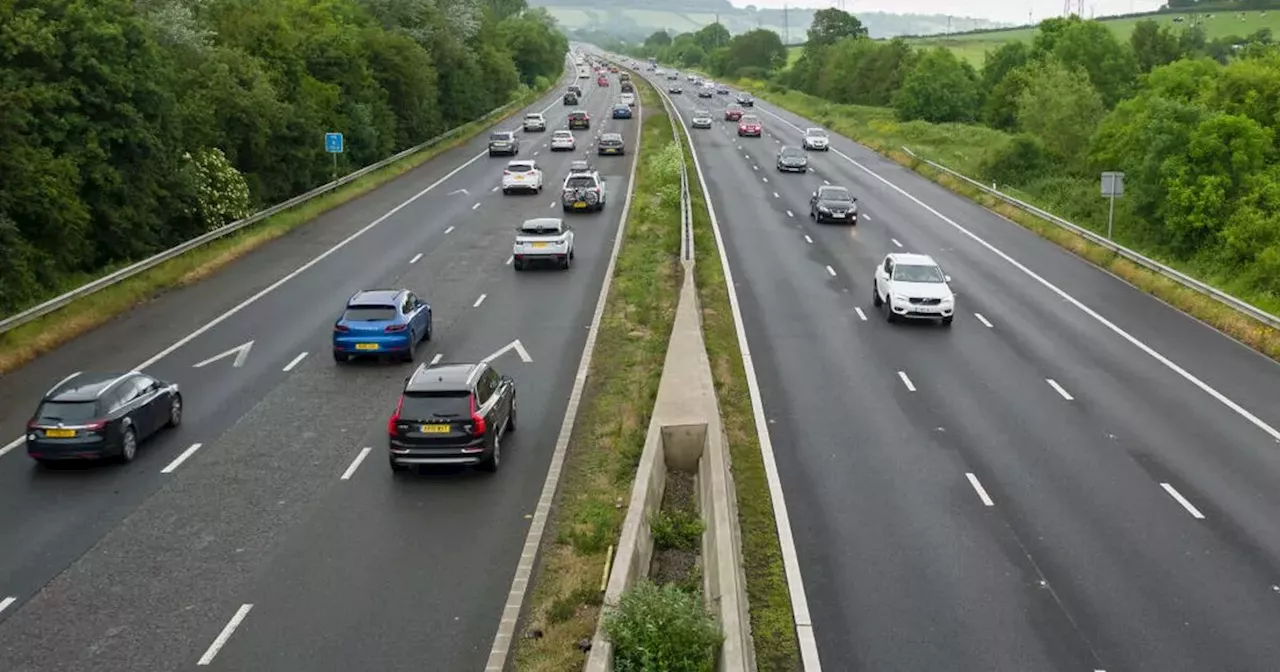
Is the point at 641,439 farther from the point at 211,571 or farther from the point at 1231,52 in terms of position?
the point at 1231,52

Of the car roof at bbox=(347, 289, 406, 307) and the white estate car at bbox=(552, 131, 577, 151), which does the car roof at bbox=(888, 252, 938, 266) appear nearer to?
the car roof at bbox=(347, 289, 406, 307)

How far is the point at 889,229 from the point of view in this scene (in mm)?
45625

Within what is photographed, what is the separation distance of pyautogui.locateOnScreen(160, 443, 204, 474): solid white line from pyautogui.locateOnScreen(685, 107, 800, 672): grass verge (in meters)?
9.33

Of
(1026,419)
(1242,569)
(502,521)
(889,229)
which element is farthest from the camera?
(889,229)

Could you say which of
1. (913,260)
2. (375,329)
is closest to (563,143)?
(913,260)

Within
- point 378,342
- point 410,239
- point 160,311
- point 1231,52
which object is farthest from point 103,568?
point 1231,52

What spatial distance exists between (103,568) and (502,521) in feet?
17.9

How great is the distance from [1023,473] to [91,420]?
1514cm

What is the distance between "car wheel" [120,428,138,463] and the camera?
19.9 meters

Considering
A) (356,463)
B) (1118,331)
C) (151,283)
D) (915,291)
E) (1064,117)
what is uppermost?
(1064,117)

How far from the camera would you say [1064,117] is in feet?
227

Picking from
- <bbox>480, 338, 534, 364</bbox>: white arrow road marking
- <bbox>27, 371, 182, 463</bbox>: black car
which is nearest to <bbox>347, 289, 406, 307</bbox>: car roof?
<bbox>480, 338, 534, 364</bbox>: white arrow road marking

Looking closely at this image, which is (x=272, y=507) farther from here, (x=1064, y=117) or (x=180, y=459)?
(x=1064, y=117)

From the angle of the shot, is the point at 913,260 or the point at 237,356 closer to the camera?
the point at 237,356
